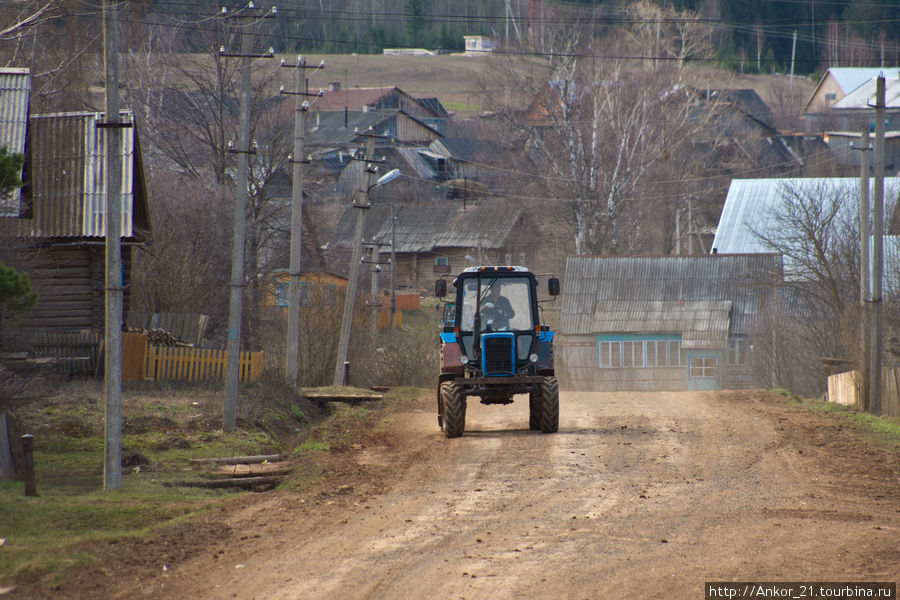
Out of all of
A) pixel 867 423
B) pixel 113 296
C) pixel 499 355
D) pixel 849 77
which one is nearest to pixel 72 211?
pixel 113 296

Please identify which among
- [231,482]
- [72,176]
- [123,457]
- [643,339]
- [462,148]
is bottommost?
[231,482]

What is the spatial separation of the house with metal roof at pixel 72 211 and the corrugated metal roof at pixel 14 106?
288 mm

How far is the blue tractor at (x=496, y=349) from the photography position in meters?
15.5

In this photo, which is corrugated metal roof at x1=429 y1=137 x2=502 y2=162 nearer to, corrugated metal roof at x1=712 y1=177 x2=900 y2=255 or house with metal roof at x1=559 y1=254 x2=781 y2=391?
corrugated metal roof at x1=712 y1=177 x2=900 y2=255

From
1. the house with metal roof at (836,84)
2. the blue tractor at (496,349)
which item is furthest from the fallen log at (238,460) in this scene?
the house with metal roof at (836,84)

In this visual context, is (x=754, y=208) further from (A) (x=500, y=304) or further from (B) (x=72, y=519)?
(B) (x=72, y=519)

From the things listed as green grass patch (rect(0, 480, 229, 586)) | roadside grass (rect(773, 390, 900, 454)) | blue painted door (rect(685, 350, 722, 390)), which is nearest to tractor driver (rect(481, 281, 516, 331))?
green grass patch (rect(0, 480, 229, 586))

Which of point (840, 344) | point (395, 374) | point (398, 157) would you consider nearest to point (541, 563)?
point (395, 374)

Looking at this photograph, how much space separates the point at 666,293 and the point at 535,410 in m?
27.2

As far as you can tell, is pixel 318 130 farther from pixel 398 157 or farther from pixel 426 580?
pixel 426 580

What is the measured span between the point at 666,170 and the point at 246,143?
4154 centimetres

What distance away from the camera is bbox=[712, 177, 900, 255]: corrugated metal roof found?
146 feet

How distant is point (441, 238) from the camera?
6197 centimetres

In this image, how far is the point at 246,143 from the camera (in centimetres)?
1745
